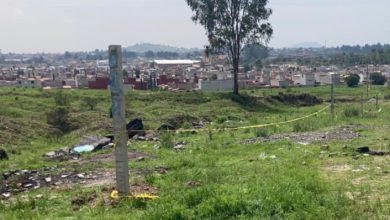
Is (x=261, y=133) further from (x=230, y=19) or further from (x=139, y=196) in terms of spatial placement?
(x=230, y=19)

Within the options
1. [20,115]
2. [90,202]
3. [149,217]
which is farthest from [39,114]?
[149,217]

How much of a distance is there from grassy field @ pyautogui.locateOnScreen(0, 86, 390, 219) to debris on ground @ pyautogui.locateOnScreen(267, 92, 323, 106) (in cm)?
1541

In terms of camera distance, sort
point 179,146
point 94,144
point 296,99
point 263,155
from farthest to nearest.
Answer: point 296,99
point 94,144
point 179,146
point 263,155

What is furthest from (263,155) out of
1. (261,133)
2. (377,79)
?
(377,79)

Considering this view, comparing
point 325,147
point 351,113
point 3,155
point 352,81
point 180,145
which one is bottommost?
point 352,81

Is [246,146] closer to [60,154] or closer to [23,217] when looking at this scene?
Answer: [60,154]

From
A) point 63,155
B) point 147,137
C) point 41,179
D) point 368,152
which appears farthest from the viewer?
point 147,137

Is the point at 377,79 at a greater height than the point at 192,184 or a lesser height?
lesser

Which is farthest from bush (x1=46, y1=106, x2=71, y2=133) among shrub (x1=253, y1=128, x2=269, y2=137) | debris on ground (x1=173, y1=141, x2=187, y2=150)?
shrub (x1=253, y1=128, x2=269, y2=137)

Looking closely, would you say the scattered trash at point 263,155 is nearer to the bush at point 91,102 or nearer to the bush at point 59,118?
the bush at point 59,118

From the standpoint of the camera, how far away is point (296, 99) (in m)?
40.2

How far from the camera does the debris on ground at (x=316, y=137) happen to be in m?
15.1

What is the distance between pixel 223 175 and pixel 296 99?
3082 cm

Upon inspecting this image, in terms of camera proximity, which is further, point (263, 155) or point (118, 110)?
point (263, 155)
